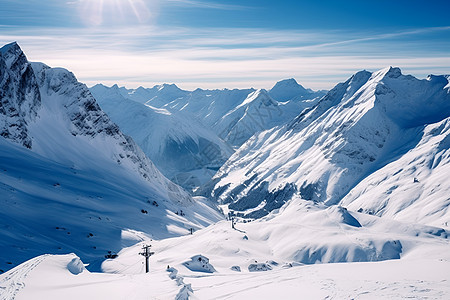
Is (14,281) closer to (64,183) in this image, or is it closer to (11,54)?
(64,183)

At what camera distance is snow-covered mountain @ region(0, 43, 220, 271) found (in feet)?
261

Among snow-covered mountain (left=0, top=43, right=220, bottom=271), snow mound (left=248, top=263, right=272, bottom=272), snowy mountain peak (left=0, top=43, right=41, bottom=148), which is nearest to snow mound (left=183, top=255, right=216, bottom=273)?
snow mound (left=248, top=263, right=272, bottom=272)

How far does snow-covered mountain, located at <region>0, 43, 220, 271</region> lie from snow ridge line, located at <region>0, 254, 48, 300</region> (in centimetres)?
1965

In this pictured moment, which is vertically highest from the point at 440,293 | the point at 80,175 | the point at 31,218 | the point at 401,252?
the point at 80,175

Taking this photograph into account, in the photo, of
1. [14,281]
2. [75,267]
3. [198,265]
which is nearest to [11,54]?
[198,265]

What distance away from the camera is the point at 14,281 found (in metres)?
29.4

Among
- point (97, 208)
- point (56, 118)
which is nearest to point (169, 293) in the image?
point (97, 208)

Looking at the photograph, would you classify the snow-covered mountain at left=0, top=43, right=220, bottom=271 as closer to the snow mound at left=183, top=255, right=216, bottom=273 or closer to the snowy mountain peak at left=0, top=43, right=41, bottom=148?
the snowy mountain peak at left=0, top=43, right=41, bottom=148

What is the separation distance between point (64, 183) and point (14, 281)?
8913cm

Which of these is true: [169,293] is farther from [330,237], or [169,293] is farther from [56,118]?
[56,118]

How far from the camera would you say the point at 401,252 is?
85875mm

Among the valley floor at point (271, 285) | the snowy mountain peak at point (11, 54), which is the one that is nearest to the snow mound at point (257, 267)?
the valley floor at point (271, 285)

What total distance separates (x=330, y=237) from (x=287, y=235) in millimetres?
10341

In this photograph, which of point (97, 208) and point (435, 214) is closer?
point (97, 208)
